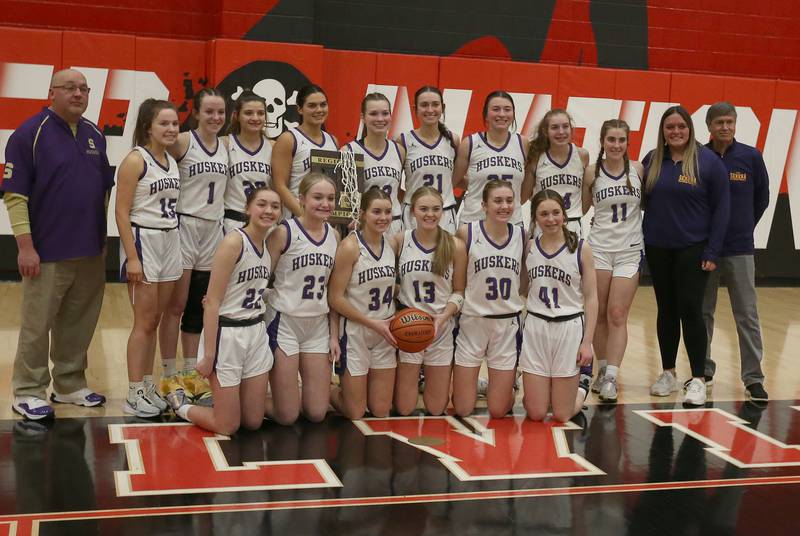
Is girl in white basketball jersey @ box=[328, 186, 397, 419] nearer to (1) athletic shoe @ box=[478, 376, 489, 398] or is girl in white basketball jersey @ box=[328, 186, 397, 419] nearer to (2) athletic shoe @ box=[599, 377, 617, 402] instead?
(1) athletic shoe @ box=[478, 376, 489, 398]

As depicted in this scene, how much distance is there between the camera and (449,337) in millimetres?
5012

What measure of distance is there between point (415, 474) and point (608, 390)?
1.83 m

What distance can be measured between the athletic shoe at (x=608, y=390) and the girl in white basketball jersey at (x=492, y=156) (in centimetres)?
110

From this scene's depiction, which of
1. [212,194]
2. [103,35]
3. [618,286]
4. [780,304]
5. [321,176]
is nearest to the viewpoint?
[321,176]

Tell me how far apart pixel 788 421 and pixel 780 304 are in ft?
15.8

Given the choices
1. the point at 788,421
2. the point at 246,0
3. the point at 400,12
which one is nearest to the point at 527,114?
the point at 400,12

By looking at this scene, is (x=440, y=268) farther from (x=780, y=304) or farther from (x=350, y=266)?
(x=780, y=304)

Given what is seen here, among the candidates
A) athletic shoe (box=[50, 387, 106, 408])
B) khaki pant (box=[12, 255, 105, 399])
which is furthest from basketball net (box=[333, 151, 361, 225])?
athletic shoe (box=[50, 387, 106, 408])

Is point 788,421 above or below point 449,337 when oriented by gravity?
below

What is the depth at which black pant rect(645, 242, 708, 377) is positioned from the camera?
18.0 ft

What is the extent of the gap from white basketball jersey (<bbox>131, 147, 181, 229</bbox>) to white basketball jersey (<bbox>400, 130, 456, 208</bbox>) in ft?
4.86

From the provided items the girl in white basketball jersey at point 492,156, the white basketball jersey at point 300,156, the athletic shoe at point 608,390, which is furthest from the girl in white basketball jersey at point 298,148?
the athletic shoe at point 608,390

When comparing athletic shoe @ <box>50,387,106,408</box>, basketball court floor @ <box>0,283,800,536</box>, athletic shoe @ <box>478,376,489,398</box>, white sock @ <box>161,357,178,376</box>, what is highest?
white sock @ <box>161,357,178,376</box>

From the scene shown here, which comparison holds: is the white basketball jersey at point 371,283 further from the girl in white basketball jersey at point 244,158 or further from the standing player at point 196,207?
the standing player at point 196,207
